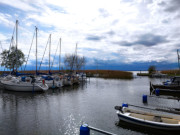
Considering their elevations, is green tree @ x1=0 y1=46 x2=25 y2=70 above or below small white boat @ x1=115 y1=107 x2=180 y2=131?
above

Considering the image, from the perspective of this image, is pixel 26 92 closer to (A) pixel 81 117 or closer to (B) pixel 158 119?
(A) pixel 81 117

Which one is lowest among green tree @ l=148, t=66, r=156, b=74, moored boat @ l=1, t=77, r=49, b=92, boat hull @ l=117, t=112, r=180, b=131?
boat hull @ l=117, t=112, r=180, b=131

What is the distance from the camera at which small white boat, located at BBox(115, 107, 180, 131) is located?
12.1 metres

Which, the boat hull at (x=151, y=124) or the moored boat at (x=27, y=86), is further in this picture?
the moored boat at (x=27, y=86)

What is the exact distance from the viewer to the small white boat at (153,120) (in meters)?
12.1

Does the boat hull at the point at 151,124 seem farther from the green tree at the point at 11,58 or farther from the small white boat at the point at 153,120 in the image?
the green tree at the point at 11,58

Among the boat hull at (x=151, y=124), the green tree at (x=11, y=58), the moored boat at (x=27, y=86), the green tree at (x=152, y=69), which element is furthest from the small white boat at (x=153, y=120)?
the green tree at (x=152, y=69)

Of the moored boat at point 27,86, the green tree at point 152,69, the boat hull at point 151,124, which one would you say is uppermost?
the green tree at point 152,69

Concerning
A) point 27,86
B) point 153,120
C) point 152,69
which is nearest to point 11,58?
point 27,86

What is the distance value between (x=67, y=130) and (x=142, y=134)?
22.8 feet

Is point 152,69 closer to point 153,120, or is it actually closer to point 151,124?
point 153,120

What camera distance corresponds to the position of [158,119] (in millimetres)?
13594

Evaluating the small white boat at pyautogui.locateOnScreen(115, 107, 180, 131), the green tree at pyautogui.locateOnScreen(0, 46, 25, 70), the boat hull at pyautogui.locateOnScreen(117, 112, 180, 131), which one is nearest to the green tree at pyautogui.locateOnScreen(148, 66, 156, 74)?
the green tree at pyautogui.locateOnScreen(0, 46, 25, 70)

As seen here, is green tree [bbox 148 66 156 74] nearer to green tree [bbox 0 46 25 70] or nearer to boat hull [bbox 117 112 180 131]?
green tree [bbox 0 46 25 70]
